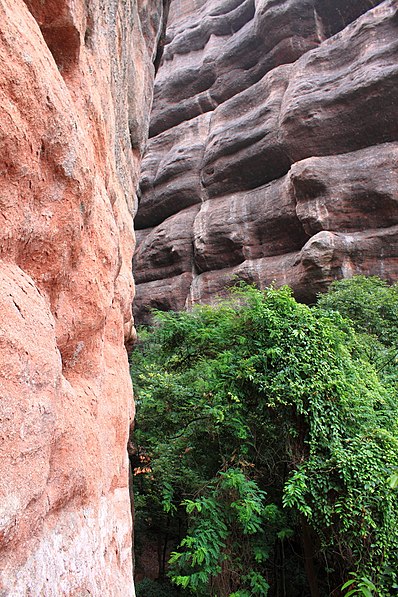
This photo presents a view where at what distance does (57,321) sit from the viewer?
8.07ft

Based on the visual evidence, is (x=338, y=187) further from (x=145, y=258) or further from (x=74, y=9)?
(x=74, y=9)

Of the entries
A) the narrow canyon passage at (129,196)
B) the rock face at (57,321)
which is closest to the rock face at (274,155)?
the narrow canyon passage at (129,196)

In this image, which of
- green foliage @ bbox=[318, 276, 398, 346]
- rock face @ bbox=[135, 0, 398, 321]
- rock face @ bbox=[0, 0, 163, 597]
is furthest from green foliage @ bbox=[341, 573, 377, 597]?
rock face @ bbox=[135, 0, 398, 321]

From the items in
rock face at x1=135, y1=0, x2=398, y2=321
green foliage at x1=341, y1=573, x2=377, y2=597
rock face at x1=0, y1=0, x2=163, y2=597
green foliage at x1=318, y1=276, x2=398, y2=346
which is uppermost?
rock face at x1=135, y1=0, x2=398, y2=321

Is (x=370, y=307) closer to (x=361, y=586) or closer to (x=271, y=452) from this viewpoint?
(x=271, y=452)

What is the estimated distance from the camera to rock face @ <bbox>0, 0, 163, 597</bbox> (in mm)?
1722

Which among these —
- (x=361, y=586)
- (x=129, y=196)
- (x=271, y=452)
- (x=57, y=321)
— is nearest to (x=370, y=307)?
(x=271, y=452)

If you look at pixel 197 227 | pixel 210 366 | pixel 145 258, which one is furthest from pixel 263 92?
pixel 210 366

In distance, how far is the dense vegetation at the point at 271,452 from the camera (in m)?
4.38

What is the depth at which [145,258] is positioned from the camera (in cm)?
1803

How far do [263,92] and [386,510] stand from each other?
1613cm

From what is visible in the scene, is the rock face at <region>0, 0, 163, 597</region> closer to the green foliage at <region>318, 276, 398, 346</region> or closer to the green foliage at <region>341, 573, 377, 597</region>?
the green foliage at <region>341, 573, 377, 597</region>

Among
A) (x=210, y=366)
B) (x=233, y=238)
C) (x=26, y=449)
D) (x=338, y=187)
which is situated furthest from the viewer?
(x=233, y=238)

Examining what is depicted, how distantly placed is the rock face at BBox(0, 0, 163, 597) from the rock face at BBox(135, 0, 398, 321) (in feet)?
34.6
